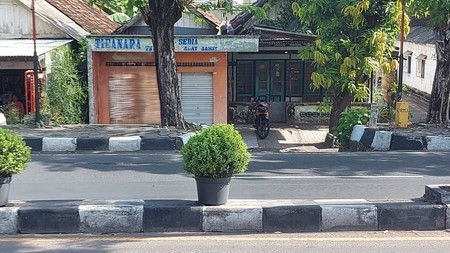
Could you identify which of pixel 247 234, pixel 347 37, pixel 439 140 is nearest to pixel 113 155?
pixel 247 234

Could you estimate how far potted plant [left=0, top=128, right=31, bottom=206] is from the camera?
634cm

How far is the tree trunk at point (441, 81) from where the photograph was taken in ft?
45.7

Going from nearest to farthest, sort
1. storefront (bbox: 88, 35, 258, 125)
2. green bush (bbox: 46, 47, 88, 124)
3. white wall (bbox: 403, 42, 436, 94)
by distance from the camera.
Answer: green bush (bbox: 46, 47, 88, 124) → storefront (bbox: 88, 35, 258, 125) → white wall (bbox: 403, 42, 436, 94)

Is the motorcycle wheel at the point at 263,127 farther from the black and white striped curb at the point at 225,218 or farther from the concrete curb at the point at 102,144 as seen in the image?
the black and white striped curb at the point at 225,218

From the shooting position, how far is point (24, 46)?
17.4 metres

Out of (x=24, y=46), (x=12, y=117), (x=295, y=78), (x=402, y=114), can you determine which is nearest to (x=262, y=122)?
(x=295, y=78)

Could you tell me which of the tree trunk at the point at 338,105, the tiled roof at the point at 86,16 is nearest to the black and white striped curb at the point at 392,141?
the tree trunk at the point at 338,105

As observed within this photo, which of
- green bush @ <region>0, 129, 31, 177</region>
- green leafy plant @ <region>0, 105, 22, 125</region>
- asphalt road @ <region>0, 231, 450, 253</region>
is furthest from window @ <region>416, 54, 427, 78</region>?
green bush @ <region>0, 129, 31, 177</region>

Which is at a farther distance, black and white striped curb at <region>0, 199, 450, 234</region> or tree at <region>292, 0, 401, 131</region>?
tree at <region>292, 0, 401, 131</region>

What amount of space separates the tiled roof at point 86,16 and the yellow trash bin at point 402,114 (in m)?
10.8

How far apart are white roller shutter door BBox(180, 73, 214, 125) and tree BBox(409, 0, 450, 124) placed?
279 inches

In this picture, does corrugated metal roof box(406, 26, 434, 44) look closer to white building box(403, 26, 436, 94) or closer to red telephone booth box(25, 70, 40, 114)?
white building box(403, 26, 436, 94)

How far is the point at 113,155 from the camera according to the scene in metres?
11.6

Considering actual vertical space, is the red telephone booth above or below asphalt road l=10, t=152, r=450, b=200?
above
